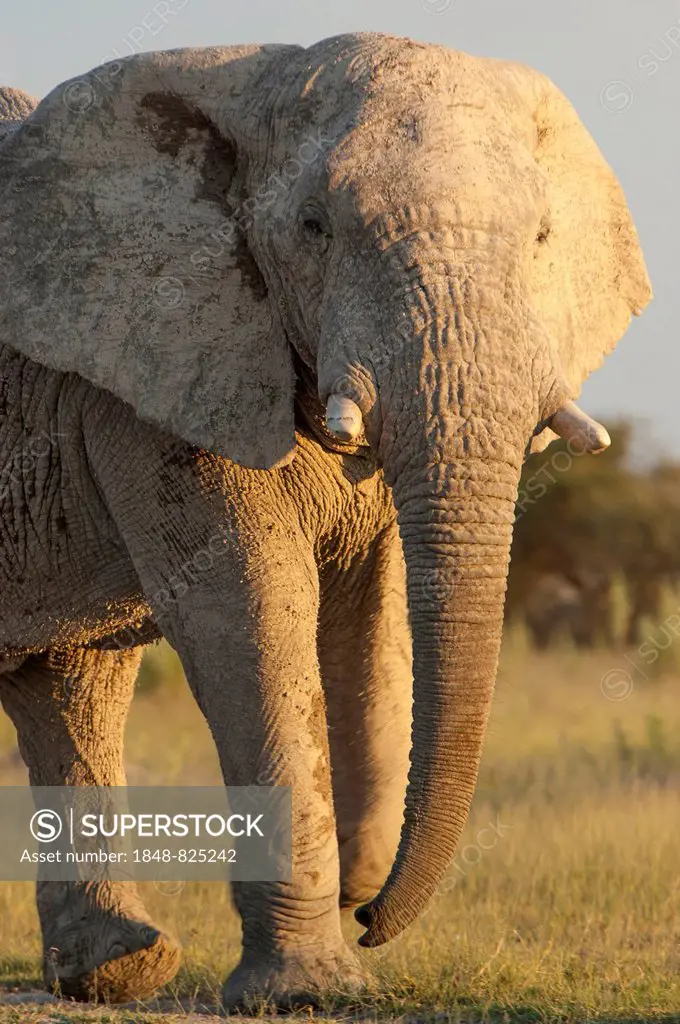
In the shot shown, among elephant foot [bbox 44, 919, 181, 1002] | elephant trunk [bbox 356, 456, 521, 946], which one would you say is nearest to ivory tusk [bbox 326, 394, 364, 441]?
elephant trunk [bbox 356, 456, 521, 946]

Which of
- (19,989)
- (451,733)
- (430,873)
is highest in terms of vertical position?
(451,733)

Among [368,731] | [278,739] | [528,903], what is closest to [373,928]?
[278,739]

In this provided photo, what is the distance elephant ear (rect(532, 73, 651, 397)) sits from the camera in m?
5.78

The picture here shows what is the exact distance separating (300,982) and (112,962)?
1.55 m

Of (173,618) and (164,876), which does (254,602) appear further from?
(164,876)

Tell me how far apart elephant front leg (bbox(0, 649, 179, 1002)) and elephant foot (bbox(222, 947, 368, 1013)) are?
1351 mm

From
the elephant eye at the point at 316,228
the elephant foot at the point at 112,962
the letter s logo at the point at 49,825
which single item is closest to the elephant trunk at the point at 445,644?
the elephant eye at the point at 316,228

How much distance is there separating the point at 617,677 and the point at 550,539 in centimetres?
923

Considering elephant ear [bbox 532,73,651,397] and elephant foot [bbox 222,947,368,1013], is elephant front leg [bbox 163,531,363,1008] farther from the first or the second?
elephant ear [bbox 532,73,651,397]

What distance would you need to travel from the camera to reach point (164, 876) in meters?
9.06

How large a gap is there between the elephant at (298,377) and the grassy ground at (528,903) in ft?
1.41

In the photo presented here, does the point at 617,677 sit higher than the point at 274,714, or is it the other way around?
the point at 274,714

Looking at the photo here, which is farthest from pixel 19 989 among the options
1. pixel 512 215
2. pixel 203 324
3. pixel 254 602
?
pixel 512 215

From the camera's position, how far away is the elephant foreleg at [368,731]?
22.7 ft
